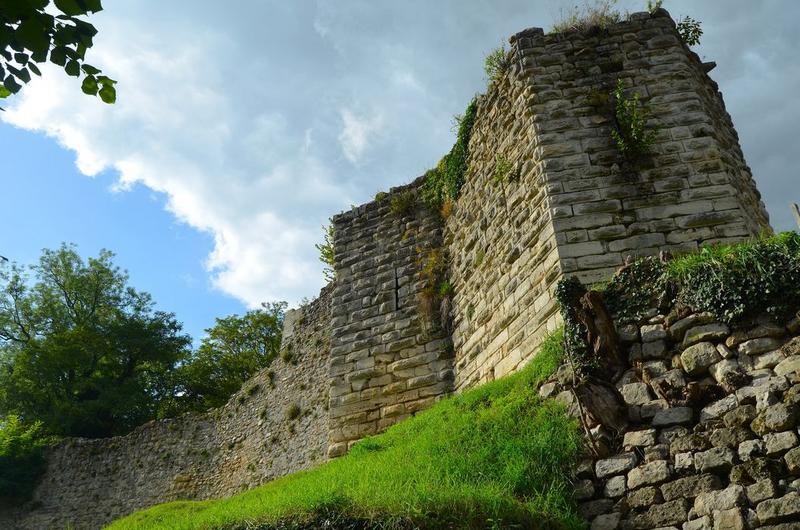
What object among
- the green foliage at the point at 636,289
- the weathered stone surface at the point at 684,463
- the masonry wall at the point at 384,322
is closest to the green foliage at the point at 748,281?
the green foliage at the point at 636,289

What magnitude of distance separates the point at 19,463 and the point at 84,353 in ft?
20.6

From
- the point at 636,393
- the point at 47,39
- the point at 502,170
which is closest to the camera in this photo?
the point at 47,39

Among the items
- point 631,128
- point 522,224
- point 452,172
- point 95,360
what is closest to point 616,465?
point 522,224

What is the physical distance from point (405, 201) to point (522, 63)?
366 cm

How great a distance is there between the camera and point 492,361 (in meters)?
9.31

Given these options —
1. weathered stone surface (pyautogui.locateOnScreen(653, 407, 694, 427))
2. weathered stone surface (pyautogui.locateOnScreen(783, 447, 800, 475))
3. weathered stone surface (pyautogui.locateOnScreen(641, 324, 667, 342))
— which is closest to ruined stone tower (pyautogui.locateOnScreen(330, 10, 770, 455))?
weathered stone surface (pyautogui.locateOnScreen(641, 324, 667, 342))

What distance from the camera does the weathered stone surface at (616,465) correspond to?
17.8 ft

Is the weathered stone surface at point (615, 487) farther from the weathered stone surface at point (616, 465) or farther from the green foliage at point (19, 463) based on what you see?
the green foliage at point (19, 463)

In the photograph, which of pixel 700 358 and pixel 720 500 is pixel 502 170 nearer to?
pixel 700 358

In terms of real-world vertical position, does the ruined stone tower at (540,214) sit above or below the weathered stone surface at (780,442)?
above

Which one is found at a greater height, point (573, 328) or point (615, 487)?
point (573, 328)

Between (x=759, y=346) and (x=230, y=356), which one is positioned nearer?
(x=759, y=346)

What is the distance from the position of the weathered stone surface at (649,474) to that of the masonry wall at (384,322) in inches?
208

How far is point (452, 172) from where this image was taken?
11.6 metres
